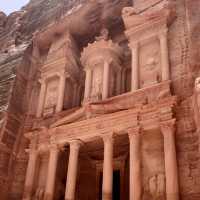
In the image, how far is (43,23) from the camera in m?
17.8

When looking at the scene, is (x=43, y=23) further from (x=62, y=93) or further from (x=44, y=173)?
(x=44, y=173)

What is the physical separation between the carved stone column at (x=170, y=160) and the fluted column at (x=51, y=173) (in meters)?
4.32

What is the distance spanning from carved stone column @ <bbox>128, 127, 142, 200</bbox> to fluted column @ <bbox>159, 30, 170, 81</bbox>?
88.9 inches

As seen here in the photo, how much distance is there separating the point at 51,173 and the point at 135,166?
11.4ft

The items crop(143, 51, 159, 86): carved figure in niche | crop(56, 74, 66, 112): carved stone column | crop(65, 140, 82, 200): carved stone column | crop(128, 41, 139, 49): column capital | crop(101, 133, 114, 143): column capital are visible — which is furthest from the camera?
crop(56, 74, 66, 112): carved stone column

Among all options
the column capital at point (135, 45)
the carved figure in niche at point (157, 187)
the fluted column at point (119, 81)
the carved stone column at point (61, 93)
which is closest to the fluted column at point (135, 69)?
the column capital at point (135, 45)

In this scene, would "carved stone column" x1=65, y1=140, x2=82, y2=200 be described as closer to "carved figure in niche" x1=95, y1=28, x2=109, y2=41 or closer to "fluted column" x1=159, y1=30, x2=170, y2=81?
"fluted column" x1=159, y1=30, x2=170, y2=81

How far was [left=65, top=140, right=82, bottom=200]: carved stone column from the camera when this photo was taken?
32.8 feet

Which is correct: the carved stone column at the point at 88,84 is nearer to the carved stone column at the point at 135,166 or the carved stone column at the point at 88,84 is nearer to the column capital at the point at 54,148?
the column capital at the point at 54,148

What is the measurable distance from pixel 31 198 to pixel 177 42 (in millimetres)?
8080

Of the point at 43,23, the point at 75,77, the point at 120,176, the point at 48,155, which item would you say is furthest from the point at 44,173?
the point at 43,23

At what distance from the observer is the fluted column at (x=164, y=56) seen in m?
10.5

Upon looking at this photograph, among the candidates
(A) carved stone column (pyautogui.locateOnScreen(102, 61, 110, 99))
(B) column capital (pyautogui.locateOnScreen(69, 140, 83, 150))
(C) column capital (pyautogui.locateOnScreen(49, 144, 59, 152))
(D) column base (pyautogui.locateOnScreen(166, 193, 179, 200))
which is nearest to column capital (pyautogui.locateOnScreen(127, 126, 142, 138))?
(B) column capital (pyautogui.locateOnScreen(69, 140, 83, 150))

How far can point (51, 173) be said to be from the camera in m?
→ 10.9
